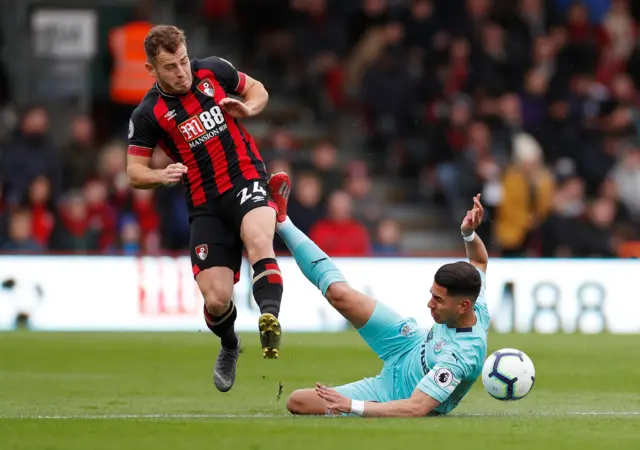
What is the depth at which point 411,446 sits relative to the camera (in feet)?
24.2

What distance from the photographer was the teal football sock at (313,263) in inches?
365

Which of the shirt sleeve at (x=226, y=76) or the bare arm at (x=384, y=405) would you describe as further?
the shirt sleeve at (x=226, y=76)

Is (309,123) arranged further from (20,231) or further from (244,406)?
(244,406)

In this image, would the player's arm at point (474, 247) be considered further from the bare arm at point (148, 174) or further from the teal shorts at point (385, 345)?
the bare arm at point (148, 174)

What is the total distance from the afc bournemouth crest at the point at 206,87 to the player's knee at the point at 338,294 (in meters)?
1.75

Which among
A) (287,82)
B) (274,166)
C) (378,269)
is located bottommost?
(378,269)

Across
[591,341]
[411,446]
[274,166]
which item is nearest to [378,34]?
[274,166]

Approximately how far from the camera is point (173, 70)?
9.59 meters

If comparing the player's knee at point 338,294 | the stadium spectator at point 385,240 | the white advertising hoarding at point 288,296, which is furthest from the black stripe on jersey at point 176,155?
the stadium spectator at point 385,240

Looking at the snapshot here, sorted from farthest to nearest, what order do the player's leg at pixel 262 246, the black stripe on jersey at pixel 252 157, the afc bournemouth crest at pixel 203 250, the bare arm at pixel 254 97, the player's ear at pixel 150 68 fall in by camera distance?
1. the black stripe on jersey at pixel 252 157
2. the afc bournemouth crest at pixel 203 250
3. the bare arm at pixel 254 97
4. the player's ear at pixel 150 68
5. the player's leg at pixel 262 246

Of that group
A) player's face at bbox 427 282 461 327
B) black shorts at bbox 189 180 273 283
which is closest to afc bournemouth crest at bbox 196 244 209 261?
black shorts at bbox 189 180 273 283

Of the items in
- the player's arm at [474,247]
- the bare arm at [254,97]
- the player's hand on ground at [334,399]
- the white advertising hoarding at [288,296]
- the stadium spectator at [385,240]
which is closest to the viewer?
the player's hand on ground at [334,399]

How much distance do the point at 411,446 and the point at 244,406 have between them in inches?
106

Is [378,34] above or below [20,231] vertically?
above
